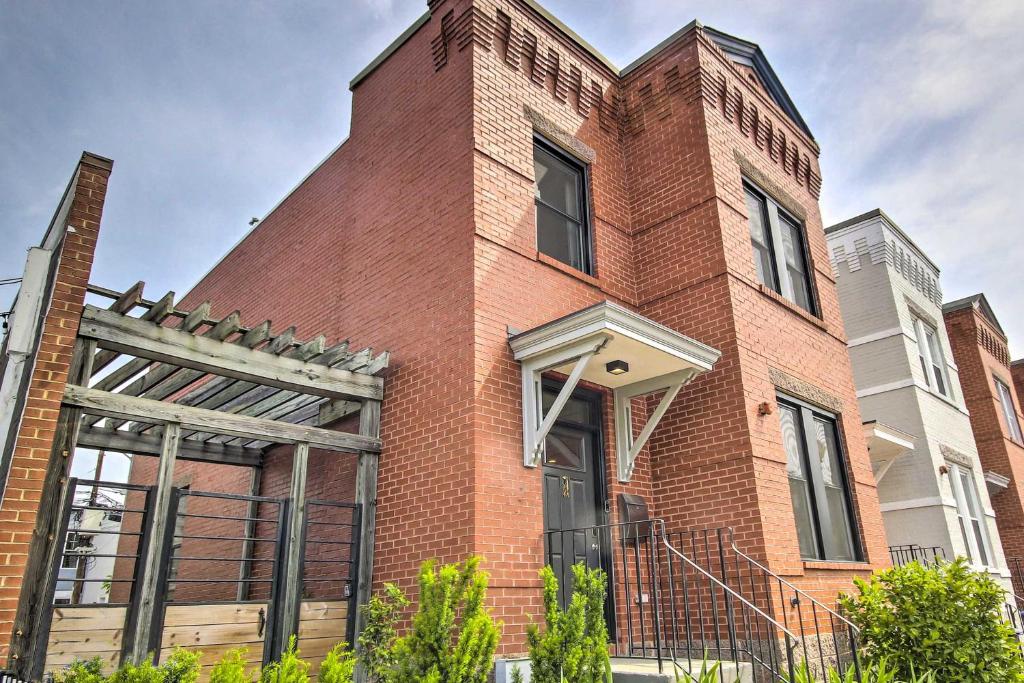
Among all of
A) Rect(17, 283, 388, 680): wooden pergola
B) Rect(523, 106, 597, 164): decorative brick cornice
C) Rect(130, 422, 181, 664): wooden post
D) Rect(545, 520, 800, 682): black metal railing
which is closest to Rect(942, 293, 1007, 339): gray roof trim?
Rect(523, 106, 597, 164): decorative brick cornice

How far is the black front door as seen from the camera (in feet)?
22.7

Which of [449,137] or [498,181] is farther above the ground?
[449,137]

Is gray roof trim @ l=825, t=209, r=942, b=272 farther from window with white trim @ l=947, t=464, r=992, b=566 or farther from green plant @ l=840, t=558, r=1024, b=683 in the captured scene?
green plant @ l=840, t=558, r=1024, b=683

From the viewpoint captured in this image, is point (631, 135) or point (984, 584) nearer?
point (984, 584)

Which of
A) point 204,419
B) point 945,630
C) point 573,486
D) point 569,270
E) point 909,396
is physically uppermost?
point 569,270

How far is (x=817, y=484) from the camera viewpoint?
8531 mm

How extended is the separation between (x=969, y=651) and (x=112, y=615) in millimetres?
6667

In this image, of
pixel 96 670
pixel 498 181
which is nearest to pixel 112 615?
pixel 96 670

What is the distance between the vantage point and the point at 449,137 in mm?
8000

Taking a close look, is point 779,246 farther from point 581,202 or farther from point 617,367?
point 617,367

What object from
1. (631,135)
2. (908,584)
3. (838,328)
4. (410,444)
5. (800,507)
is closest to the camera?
(908,584)

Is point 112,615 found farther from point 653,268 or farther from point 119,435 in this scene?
point 653,268

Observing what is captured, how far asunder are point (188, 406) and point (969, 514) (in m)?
13.8

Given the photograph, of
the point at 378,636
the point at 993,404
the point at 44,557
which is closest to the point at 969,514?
the point at 993,404
